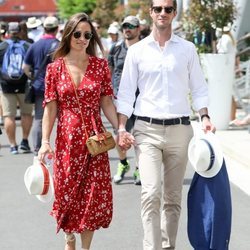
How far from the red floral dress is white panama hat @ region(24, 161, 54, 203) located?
0.27 ft

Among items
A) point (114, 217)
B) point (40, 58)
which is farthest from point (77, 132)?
point (40, 58)

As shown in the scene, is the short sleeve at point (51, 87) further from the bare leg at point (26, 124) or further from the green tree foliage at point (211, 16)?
the green tree foliage at point (211, 16)

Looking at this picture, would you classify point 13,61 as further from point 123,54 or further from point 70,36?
point 70,36

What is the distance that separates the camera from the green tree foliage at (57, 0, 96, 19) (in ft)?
235

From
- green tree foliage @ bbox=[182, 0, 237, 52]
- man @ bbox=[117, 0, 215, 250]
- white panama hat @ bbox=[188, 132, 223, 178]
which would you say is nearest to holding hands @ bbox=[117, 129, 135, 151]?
man @ bbox=[117, 0, 215, 250]

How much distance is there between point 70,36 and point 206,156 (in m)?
1.27

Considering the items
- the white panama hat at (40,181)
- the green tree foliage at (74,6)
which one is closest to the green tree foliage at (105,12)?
the green tree foliage at (74,6)

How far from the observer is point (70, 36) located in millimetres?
5781

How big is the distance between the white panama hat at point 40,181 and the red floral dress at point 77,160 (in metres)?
0.08

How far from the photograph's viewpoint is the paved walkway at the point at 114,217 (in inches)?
267

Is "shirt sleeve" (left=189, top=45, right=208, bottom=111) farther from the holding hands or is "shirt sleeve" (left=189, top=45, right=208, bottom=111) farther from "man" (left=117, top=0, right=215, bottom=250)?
the holding hands

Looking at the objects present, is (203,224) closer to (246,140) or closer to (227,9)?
(246,140)

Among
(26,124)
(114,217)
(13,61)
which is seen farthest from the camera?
(26,124)

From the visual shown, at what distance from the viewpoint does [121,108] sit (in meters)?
5.90
